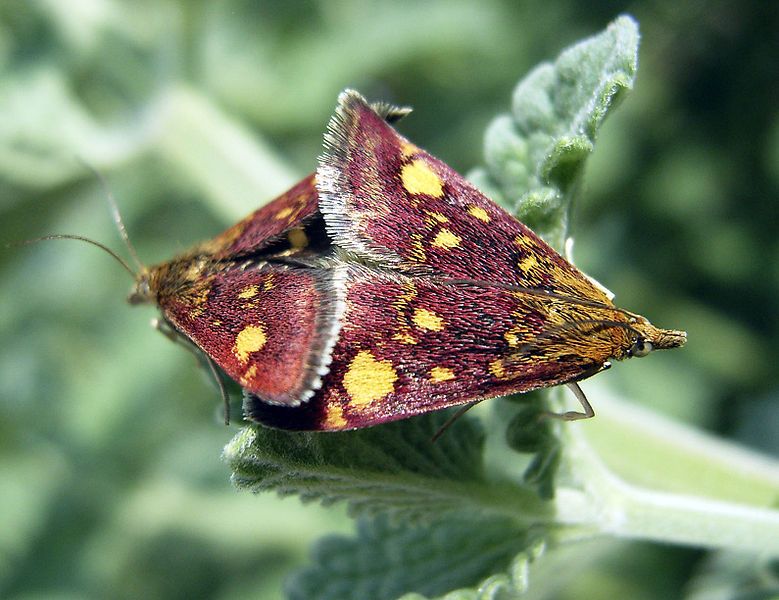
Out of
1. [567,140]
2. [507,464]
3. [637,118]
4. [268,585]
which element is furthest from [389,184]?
[637,118]

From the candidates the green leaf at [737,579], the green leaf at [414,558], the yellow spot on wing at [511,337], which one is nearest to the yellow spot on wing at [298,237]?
the yellow spot on wing at [511,337]

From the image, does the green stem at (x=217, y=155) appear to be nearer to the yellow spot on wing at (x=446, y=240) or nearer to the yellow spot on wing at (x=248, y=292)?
the yellow spot on wing at (x=248, y=292)

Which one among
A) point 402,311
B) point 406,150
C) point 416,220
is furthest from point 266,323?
point 406,150

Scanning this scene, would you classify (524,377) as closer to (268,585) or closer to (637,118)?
(268,585)

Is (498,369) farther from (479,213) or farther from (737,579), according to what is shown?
(737,579)

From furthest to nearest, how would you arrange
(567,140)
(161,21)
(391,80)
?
(391,80) < (161,21) < (567,140)

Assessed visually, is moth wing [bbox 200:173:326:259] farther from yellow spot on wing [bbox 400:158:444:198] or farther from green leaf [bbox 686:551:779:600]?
green leaf [bbox 686:551:779:600]
